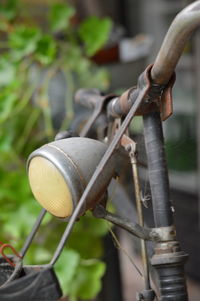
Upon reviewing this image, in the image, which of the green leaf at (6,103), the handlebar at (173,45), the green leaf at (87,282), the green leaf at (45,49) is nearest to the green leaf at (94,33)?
the green leaf at (45,49)

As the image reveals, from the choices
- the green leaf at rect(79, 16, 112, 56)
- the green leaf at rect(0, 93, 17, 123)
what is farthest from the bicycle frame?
the green leaf at rect(79, 16, 112, 56)

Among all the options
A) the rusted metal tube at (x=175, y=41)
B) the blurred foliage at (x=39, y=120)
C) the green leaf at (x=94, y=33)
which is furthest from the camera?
the green leaf at (x=94, y=33)

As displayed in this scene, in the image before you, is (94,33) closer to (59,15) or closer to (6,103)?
(59,15)

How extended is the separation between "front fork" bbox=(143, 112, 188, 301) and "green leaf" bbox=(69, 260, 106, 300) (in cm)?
78

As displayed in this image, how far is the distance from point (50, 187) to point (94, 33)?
107 centimetres

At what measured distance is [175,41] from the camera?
52 cm

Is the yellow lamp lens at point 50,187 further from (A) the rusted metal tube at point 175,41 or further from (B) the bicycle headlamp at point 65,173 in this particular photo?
(A) the rusted metal tube at point 175,41

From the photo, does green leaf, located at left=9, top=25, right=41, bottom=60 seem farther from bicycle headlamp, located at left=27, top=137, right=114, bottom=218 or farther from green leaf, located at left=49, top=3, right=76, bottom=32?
bicycle headlamp, located at left=27, top=137, right=114, bottom=218

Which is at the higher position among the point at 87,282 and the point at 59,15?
the point at 59,15

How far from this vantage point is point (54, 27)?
1.56m

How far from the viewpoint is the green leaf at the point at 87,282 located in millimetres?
1339

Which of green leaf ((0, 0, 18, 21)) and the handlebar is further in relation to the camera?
green leaf ((0, 0, 18, 21))

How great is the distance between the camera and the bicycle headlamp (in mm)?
543

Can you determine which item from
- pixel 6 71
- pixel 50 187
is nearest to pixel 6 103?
pixel 6 71
